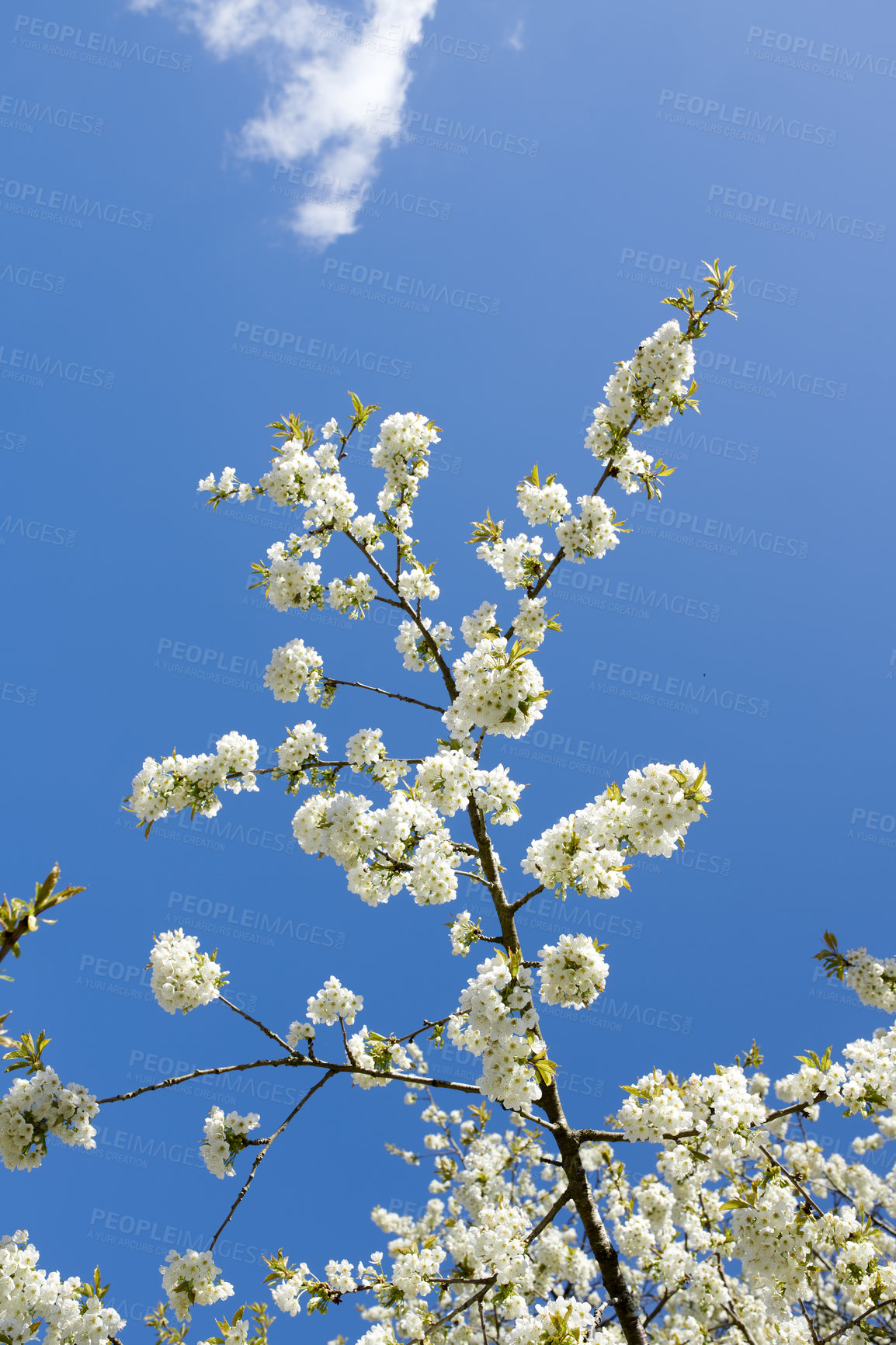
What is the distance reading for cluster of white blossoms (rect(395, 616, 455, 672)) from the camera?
6.63 meters

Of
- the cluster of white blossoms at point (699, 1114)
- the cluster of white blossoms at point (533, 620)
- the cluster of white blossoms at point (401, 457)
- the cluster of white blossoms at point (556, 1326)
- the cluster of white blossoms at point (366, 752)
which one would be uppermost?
the cluster of white blossoms at point (401, 457)

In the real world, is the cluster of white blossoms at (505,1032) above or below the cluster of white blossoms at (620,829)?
below

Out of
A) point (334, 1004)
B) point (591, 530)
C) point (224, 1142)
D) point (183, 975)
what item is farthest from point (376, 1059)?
point (591, 530)

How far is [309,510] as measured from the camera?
20.3 feet

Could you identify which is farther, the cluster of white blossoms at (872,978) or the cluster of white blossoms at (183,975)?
the cluster of white blossoms at (872,978)

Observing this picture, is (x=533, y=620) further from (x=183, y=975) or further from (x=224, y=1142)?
(x=224, y=1142)

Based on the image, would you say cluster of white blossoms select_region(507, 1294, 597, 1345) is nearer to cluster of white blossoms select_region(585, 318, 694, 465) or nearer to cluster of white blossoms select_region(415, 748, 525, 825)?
cluster of white blossoms select_region(415, 748, 525, 825)

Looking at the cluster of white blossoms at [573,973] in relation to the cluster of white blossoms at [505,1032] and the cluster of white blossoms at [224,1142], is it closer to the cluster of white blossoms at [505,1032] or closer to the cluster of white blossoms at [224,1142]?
the cluster of white blossoms at [505,1032]

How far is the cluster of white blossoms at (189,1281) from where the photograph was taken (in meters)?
4.81

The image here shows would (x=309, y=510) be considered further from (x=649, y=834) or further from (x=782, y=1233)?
(x=782, y=1233)

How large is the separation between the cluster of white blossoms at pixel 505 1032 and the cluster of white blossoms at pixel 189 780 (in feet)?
8.69

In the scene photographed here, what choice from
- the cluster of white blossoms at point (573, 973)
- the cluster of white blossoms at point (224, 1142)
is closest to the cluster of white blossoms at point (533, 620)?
the cluster of white blossoms at point (573, 973)

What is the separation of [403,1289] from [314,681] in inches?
206

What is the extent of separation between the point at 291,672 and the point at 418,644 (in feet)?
4.54
